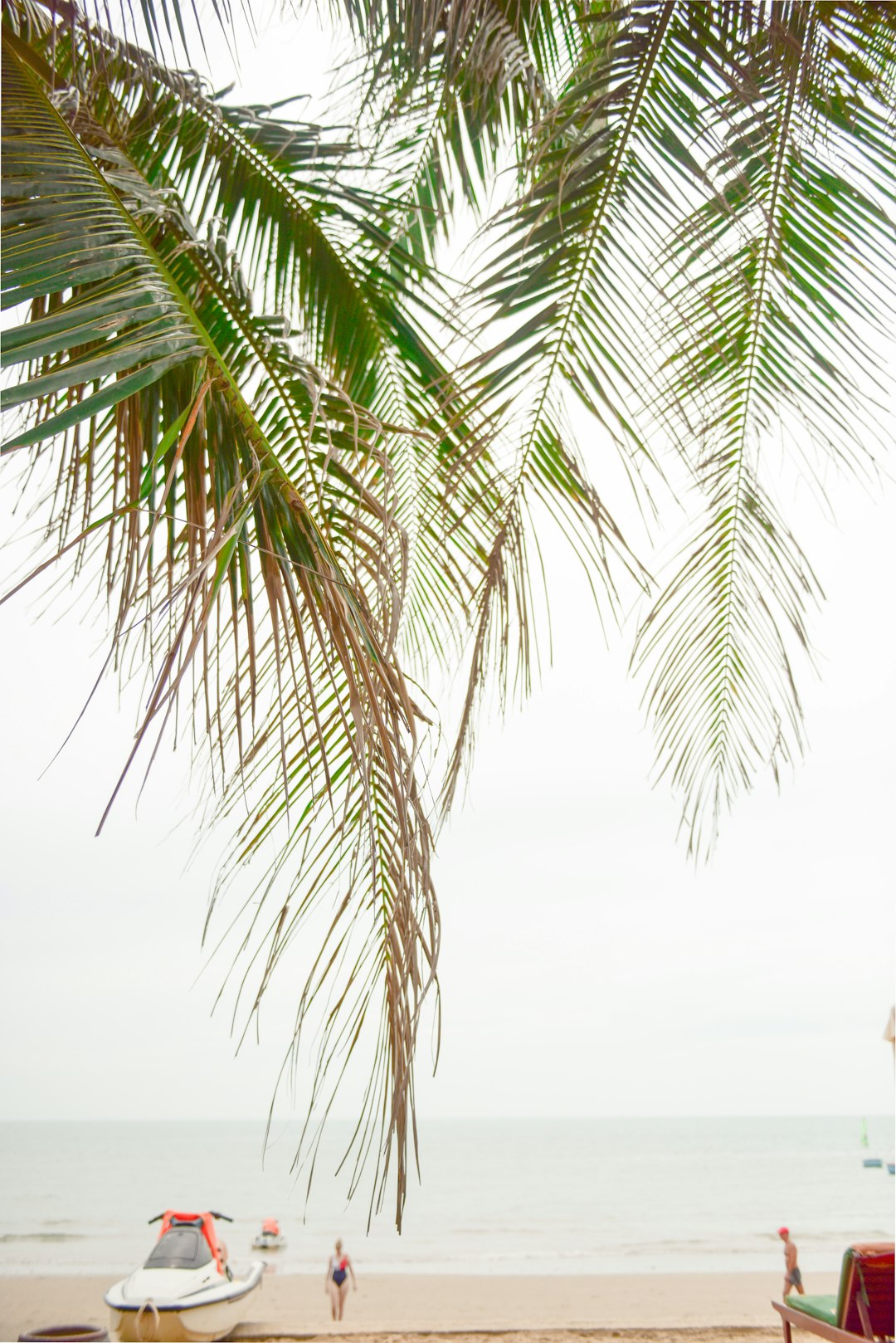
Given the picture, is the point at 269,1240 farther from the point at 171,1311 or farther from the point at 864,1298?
the point at 864,1298

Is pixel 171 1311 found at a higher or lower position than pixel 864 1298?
lower

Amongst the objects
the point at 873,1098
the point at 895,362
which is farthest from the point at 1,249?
the point at 873,1098

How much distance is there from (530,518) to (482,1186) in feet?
63.9

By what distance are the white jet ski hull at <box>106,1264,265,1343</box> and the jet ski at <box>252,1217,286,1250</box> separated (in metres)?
7.27

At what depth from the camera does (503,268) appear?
137 cm

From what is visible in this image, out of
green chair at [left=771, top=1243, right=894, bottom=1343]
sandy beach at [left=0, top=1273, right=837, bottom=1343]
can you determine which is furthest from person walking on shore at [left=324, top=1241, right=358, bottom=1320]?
green chair at [left=771, top=1243, right=894, bottom=1343]

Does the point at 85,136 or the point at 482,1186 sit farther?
the point at 482,1186

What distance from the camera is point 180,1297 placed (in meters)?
5.15

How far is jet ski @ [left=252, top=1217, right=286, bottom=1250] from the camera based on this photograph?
38.5 ft

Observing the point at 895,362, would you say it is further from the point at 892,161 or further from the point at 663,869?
the point at 663,869

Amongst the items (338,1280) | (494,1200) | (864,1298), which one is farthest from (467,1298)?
(494,1200)

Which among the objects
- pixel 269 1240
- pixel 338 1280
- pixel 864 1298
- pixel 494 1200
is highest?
pixel 864 1298

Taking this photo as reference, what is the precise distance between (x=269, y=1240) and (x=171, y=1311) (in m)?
7.78

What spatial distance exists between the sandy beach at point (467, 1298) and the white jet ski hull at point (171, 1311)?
83 centimetres
